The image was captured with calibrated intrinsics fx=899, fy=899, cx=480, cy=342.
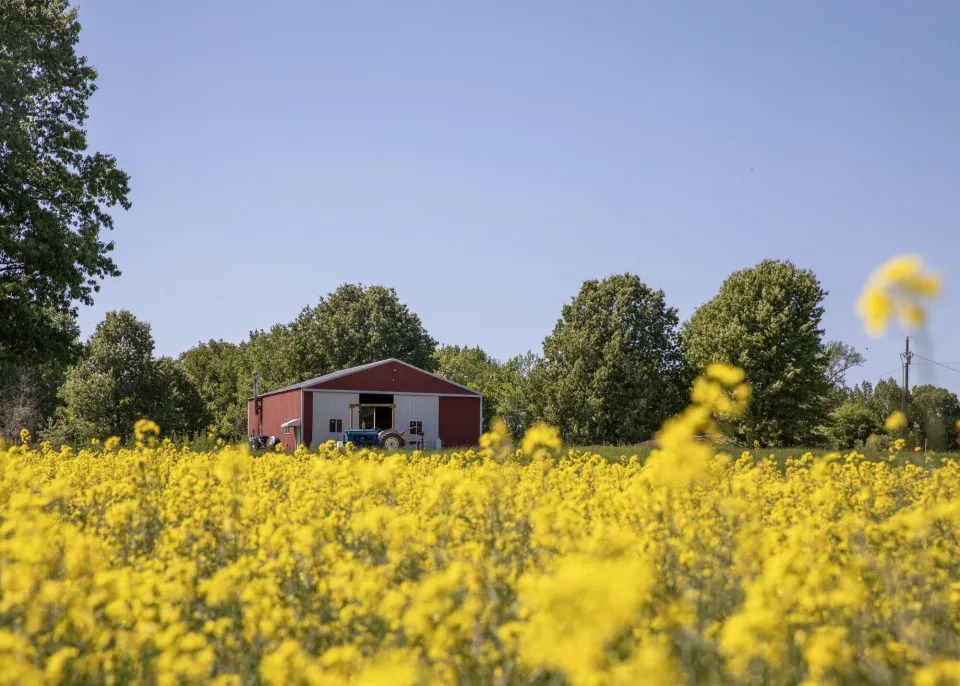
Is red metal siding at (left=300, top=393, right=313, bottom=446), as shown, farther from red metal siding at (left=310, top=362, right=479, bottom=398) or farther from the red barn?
red metal siding at (left=310, top=362, right=479, bottom=398)

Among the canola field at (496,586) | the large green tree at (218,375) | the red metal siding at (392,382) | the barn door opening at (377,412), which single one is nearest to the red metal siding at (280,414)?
the red metal siding at (392,382)

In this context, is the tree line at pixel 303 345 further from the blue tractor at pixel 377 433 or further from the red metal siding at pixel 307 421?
the red metal siding at pixel 307 421

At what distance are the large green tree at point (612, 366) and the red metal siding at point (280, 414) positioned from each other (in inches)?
468

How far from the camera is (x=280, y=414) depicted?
44250 millimetres

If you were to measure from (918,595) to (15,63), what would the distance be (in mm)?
21943

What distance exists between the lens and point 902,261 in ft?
14.2

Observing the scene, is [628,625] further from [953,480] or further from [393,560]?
[953,480]

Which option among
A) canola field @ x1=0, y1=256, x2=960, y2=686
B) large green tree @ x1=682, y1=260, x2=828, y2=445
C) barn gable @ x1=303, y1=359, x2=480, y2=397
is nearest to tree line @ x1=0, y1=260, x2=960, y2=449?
large green tree @ x1=682, y1=260, x2=828, y2=445

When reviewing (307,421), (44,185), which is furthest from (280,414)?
(44,185)

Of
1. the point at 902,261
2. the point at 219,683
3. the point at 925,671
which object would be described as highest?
the point at 902,261

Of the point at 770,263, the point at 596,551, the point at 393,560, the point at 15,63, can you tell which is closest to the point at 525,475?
the point at 393,560

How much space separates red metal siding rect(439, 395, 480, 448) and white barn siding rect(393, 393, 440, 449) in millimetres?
351

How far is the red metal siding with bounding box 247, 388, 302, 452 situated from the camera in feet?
136

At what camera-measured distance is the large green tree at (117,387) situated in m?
48.9
